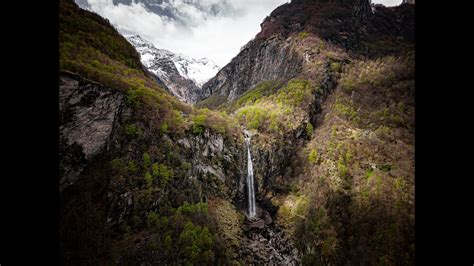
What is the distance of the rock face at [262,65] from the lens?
143 feet

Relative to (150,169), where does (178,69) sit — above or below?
above

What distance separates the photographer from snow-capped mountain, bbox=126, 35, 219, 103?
341 feet

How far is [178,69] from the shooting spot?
129 meters

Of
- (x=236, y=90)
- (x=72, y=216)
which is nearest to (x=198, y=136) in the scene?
(x=72, y=216)

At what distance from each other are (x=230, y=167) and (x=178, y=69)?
11515 centimetres

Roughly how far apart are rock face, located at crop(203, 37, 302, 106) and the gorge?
7.19 meters

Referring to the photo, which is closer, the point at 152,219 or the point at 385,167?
the point at 152,219

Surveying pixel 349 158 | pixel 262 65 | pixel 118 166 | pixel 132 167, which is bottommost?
pixel 132 167

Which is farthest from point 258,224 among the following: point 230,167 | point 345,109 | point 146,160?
point 345,109

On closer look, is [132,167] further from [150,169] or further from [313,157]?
[313,157]

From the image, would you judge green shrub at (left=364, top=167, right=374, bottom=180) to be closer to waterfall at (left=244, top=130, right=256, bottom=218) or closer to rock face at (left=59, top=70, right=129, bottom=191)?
waterfall at (left=244, top=130, right=256, bottom=218)

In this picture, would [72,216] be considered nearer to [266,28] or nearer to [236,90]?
[236,90]

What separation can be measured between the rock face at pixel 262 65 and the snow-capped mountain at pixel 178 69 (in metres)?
41.7

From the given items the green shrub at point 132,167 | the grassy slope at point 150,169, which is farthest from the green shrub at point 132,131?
the green shrub at point 132,167
